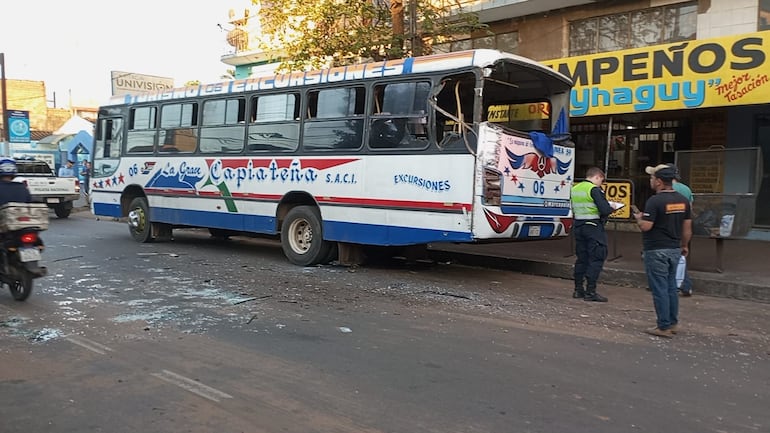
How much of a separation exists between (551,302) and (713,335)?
6.36 ft

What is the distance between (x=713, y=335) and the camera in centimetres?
636

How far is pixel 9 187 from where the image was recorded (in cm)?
722

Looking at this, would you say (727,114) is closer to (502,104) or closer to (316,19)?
(502,104)

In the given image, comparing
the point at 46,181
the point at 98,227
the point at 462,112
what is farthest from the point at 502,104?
the point at 46,181

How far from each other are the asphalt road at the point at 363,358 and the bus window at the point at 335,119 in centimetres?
215

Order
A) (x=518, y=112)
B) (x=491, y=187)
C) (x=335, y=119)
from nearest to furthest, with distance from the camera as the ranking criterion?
(x=491, y=187) → (x=335, y=119) → (x=518, y=112)

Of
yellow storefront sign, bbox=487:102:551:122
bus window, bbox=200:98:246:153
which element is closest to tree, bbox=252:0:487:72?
bus window, bbox=200:98:246:153

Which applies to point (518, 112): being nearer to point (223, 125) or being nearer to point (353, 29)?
point (353, 29)

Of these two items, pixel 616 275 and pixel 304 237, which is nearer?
pixel 616 275

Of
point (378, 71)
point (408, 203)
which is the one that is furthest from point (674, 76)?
point (408, 203)

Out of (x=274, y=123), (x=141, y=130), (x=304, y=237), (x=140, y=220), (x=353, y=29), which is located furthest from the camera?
(x=353, y=29)

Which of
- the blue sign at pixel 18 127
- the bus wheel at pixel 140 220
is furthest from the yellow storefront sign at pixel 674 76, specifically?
the blue sign at pixel 18 127

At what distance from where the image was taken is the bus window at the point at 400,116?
8.58m

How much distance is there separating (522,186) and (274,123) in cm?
438
